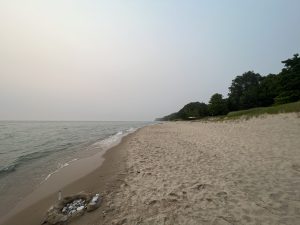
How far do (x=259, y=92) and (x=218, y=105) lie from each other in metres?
14.8

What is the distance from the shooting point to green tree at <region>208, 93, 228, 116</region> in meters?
71.9

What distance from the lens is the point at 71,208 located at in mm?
5113

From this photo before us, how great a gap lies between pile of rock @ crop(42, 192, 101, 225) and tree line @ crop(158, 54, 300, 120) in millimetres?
45291

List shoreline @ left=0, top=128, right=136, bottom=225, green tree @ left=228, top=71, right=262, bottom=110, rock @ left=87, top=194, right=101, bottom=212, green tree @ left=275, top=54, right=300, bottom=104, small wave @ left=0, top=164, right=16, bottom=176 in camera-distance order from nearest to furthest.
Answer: rock @ left=87, top=194, right=101, bottom=212 → shoreline @ left=0, top=128, right=136, bottom=225 → small wave @ left=0, top=164, right=16, bottom=176 → green tree @ left=275, top=54, right=300, bottom=104 → green tree @ left=228, top=71, right=262, bottom=110

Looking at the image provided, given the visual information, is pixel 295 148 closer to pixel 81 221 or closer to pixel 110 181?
pixel 110 181

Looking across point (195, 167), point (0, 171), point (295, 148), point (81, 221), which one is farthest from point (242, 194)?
point (0, 171)

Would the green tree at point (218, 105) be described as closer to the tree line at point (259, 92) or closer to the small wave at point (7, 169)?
the tree line at point (259, 92)

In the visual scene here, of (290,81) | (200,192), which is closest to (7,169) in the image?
(200,192)

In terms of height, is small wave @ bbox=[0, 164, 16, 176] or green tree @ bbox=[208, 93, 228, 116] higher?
green tree @ bbox=[208, 93, 228, 116]

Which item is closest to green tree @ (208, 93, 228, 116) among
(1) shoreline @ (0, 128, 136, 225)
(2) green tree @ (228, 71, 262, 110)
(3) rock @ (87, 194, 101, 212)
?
(2) green tree @ (228, 71, 262, 110)

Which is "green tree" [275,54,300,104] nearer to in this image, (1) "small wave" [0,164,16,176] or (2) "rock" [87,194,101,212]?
(2) "rock" [87,194,101,212]

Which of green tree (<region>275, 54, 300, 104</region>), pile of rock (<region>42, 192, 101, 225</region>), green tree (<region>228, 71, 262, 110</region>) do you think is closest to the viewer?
pile of rock (<region>42, 192, 101, 225</region>)

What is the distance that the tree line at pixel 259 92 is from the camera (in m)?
39.2

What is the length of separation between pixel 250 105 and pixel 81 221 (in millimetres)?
74496
